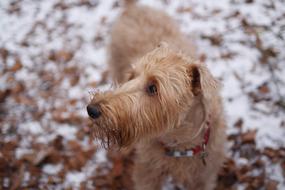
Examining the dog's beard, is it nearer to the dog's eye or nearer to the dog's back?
the dog's eye

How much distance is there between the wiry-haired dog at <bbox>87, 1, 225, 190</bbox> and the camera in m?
2.22

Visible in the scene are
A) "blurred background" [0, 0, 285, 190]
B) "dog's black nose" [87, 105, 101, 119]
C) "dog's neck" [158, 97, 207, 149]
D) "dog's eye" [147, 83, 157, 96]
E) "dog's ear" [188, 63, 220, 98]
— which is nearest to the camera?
"dog's black nose" [87, 105, 101, 119]

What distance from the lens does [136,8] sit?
3746mm

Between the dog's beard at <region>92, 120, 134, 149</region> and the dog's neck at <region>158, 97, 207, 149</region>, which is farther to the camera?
the dog's neck at <region>158, 97, 207, 149</region>

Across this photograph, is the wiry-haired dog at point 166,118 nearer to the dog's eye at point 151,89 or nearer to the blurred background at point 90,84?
the dog's eye at point 151,89

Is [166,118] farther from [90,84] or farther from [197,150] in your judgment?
[90,84]

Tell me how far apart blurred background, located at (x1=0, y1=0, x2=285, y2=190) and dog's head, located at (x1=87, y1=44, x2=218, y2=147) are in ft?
3.27

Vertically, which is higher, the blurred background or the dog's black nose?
the dog's black nose

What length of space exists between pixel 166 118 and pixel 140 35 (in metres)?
1.46

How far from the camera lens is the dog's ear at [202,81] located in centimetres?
219

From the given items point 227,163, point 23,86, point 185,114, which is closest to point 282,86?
point 227,163

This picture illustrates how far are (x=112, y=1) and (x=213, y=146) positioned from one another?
3.72 m

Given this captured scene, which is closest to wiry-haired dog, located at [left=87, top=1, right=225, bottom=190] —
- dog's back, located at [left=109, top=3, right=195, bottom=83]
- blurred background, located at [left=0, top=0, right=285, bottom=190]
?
blurred background, located at [left=0, top=0, right=285, bottom=190]

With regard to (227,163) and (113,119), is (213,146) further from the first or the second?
(113,119)
